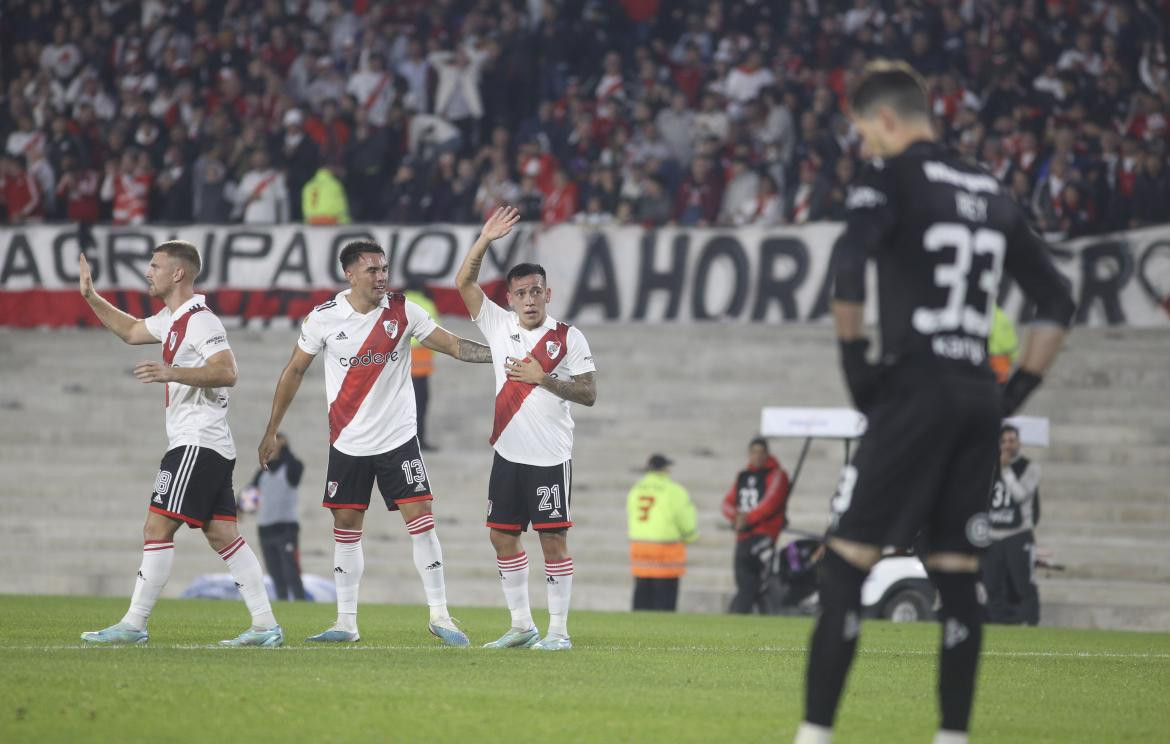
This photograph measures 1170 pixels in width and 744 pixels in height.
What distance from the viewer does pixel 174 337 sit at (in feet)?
33.3

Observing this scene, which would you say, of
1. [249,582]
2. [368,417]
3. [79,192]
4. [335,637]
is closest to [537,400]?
[368,417]

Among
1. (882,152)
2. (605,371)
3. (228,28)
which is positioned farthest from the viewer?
(228,28)

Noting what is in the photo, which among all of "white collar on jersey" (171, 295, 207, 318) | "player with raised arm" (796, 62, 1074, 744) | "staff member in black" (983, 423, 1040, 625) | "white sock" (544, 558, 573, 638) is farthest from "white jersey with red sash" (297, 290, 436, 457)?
"staff member in black" (983, 423, 1040, 625)

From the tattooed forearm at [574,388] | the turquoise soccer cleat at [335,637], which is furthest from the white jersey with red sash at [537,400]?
the turquoise soccer cleat at [335,637]

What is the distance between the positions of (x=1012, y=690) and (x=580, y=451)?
48.2ft

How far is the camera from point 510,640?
34.9 feet

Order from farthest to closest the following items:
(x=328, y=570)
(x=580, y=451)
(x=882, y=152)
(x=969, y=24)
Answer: (x=969, y=24) → (x=580, y=451) → (x=328, y=570) → (x=882, y=152)

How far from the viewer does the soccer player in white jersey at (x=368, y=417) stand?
10.8 m

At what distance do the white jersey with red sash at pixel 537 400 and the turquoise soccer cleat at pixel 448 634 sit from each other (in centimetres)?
112

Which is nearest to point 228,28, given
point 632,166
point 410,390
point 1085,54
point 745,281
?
point 632,166

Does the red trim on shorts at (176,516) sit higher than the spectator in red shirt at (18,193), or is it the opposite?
the spectator in red shirt at (18,193)

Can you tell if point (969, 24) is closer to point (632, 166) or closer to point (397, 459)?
point (632, 166)

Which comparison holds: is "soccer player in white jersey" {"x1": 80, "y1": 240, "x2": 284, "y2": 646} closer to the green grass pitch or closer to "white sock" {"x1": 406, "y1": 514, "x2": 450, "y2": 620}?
the green grass pitch

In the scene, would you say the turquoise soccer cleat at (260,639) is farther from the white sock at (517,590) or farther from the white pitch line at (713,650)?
the white sock at (517,590)
